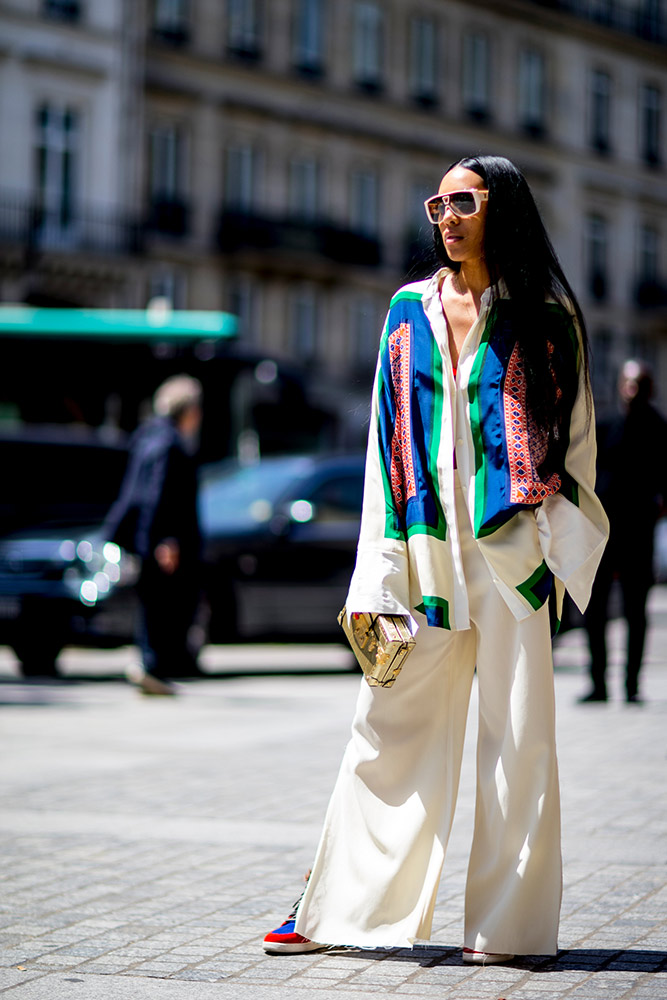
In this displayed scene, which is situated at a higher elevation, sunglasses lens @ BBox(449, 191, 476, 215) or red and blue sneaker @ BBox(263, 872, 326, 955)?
sunglasses lens @ BBox(449, 191, 476, 215)

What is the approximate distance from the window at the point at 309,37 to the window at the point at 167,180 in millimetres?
4721

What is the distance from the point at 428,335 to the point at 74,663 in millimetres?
10750

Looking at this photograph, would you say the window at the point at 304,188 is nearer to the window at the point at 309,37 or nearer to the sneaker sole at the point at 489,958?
the window at the point at 309,37

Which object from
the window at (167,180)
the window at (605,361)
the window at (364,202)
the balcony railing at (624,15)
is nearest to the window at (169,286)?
the window at (167,180)

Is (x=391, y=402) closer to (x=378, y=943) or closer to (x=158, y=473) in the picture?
(x=378, y=943)

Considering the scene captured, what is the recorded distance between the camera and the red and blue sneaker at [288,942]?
437cm

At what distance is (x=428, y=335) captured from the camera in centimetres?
438

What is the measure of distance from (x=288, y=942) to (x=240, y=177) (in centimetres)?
4093

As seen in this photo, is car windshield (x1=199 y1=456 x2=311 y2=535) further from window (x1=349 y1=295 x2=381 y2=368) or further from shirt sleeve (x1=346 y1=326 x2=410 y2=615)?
window (x1=349 y1=295 x2=381 y2=368)

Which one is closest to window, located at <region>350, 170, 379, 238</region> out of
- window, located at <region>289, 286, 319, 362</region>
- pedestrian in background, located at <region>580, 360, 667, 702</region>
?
window, located at <region>289, 286, 319, 362</region>

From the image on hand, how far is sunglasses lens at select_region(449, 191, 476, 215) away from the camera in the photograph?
438cm

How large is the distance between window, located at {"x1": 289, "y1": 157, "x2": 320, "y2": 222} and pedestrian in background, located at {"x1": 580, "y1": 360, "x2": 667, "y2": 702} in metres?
35.2

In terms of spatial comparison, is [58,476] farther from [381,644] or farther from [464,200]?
[381,644]

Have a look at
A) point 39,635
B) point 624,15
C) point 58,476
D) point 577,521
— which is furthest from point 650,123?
point 577,521
